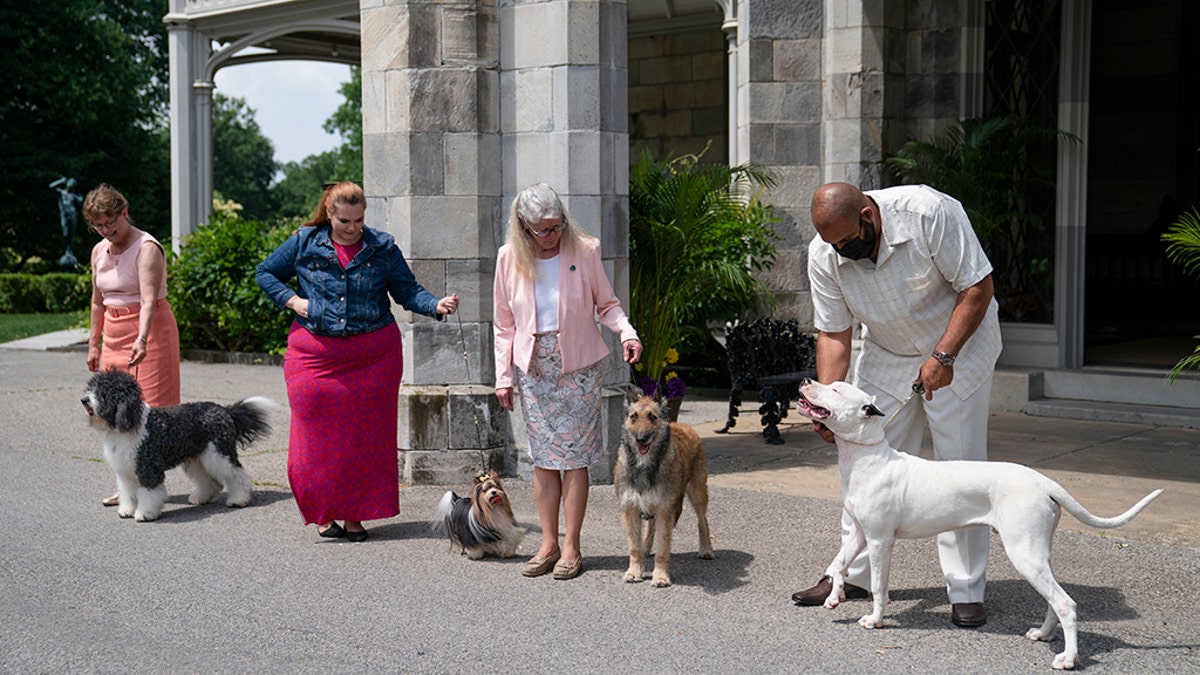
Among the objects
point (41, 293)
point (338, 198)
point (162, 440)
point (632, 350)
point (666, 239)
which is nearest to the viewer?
point (632, 350)

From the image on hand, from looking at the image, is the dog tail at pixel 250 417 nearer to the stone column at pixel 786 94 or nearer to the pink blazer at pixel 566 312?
the pink blazer at pixel 566 312

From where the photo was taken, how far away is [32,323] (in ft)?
78.6


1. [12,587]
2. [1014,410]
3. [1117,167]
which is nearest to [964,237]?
[12,587]

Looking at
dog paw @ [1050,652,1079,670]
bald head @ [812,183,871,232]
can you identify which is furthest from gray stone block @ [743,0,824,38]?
dog paw @ [1050,652,1079,670]

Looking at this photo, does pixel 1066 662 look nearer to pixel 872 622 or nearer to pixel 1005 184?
pixel 872 622

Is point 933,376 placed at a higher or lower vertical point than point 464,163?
lower

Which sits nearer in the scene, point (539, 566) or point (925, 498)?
point (925, 498)

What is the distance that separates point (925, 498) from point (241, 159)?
8280cm

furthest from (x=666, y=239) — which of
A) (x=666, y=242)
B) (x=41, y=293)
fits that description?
(x=41, y=293)

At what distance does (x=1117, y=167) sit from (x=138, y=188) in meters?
27.7

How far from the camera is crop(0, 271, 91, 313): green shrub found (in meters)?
28.2

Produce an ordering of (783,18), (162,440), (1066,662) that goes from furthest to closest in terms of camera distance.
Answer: (783,18) < (162,440) < (1066,662)

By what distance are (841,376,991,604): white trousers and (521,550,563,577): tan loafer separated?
1.46 m

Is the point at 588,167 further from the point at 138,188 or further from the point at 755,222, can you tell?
the point at 138,188
